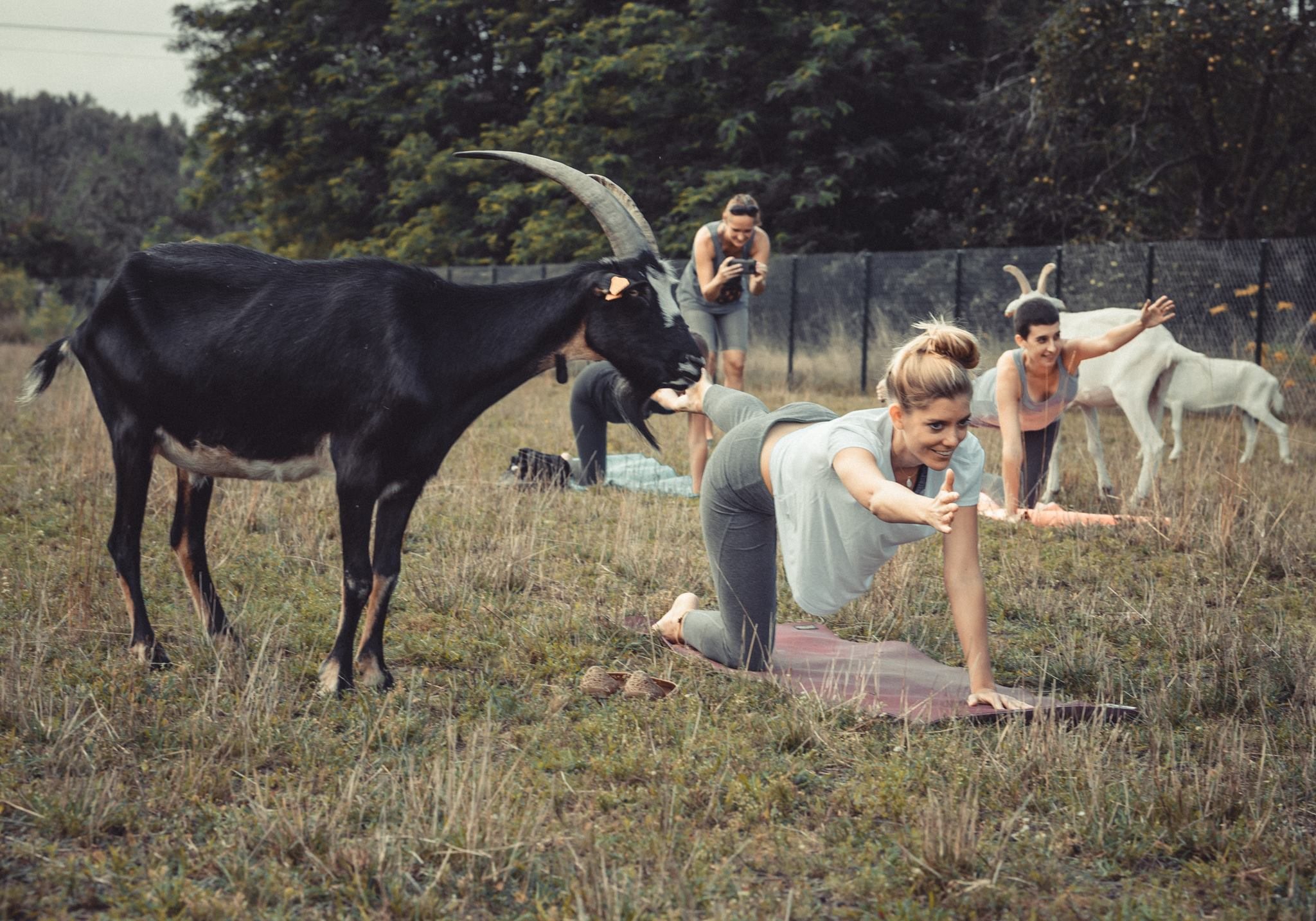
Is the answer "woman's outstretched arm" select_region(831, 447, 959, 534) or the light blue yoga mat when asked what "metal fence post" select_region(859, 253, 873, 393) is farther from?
"woman's outstretched arm" select_region(831, 447, 959, 534)

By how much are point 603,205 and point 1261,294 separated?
1233cm

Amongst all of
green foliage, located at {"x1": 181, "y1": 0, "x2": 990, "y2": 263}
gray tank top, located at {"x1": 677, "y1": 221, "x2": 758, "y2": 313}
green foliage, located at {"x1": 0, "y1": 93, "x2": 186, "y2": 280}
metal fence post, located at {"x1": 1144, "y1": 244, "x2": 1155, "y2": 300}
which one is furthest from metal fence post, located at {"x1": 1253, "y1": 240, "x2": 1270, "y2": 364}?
green foliage, located at {"x1": 0, "y1": 93, "x2": 186, "y2": 280}

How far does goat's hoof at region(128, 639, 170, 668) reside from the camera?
14.1 ft

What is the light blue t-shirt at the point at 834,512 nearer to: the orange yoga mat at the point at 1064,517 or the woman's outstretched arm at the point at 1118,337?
the woman's outstretched arm at the point at 1118,337

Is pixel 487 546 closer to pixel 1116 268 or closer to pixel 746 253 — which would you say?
pixel 746 253

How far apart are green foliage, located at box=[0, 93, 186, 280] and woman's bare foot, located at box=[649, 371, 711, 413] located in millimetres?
44434

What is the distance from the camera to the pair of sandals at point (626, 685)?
4129mm

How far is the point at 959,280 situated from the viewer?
17422 mm

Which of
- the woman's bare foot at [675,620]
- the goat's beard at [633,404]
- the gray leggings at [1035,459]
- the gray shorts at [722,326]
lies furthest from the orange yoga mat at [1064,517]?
the goat's beard at [633,404]

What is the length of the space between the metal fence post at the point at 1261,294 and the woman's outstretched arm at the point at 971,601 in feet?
39.2

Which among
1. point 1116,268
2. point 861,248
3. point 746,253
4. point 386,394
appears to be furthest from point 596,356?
point 861,248

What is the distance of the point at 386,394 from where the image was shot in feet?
13.3

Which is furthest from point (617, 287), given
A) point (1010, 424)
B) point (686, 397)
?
point (1010, 424)

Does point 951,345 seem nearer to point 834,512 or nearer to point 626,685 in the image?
point 834,512
